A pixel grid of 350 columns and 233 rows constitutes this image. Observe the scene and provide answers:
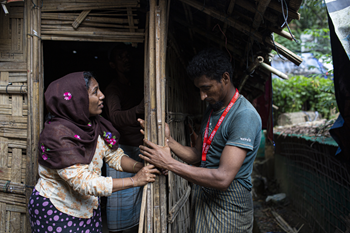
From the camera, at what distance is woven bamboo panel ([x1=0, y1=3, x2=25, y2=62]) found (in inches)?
91.4

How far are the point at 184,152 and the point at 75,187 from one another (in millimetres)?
1064

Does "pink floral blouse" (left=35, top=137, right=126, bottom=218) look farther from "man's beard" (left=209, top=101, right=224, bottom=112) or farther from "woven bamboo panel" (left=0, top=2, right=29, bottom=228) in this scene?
"man's beard" (left=209, top=101, right=224, bottom=112)

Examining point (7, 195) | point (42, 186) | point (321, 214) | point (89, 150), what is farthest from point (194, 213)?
point (321, 214)

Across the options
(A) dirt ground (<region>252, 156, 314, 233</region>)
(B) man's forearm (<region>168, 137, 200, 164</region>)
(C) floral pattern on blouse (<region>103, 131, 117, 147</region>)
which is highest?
(C) floral pattern on blouse (<region>103, 131, 117, 147</region>)

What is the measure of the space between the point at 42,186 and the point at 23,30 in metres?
1.55

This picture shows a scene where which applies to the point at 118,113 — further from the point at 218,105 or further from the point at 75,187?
the point at 218,105

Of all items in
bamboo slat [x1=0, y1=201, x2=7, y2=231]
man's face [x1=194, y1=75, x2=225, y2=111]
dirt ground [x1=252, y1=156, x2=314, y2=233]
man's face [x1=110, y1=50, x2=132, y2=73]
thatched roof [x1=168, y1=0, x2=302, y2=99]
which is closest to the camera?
man's face [x1=194, y1=75, x2=225, y2=111]

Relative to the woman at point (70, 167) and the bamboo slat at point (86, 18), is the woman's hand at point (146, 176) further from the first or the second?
the bamboo slat at point (86, 18)

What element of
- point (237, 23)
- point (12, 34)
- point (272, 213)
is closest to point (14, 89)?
point (12, 34)

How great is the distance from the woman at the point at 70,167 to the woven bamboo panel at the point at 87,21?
56 cm

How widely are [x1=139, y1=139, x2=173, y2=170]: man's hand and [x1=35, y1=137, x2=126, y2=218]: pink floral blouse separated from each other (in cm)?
37

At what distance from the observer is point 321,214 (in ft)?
13.9

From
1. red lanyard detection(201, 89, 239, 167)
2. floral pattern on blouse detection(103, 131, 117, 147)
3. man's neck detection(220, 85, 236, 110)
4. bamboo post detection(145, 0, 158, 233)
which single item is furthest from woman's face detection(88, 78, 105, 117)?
man's neck detection(220, 85, 236, 110)

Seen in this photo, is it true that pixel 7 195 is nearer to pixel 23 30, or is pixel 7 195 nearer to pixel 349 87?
pixel 23 30
